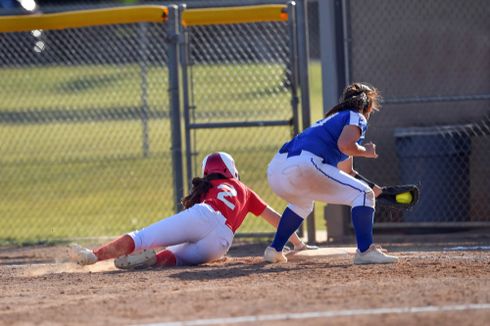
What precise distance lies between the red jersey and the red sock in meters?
0.51

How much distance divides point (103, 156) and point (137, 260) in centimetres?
945

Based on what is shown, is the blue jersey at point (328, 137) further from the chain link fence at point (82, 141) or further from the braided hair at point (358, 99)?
the chain link fence at point (82, 141)

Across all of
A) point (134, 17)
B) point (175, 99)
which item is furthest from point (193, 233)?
point (134, 17)

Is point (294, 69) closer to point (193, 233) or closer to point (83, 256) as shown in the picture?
point (193, 233)

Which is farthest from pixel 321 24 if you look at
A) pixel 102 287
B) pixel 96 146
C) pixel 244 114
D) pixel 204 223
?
pixel 96 146

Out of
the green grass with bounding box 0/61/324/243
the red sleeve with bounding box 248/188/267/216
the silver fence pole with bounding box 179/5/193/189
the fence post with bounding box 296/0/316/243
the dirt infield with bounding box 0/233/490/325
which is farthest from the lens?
the green grass with bounding box 0/61/324/243

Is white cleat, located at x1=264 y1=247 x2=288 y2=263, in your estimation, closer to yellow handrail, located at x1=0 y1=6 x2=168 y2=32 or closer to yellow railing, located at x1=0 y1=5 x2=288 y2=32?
yellow railing, located at x1=0 y1=5 x2=288 y2=32

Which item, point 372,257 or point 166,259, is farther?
point 166,259

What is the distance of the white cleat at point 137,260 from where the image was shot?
7.97m

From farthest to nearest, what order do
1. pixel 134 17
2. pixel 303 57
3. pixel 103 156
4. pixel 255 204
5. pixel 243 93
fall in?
pixel 103 156 < pixel 243 93 < pixel 134 17 < pixel 303 57 < pixel 255 204

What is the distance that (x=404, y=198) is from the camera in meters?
8.20

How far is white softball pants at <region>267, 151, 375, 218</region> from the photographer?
25.0 feet

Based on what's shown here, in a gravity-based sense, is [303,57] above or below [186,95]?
above

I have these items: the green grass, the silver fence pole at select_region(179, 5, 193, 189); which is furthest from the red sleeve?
the green grass
